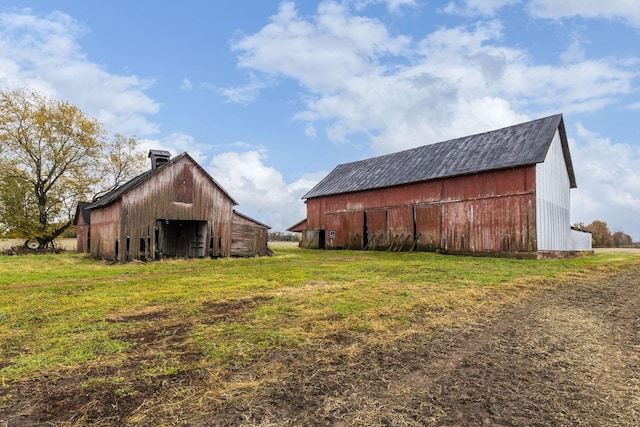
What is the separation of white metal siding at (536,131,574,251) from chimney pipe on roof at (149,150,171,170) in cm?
2808

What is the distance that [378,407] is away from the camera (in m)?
4.09

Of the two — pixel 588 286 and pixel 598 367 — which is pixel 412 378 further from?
pixel 588 286

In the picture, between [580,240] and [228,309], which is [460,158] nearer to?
[580,240]

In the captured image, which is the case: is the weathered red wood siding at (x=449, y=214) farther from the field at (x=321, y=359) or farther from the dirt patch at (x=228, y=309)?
the dirt patch at (x=228, y=309)

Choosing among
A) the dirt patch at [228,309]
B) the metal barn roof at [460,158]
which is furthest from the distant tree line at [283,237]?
the dirt patch at [228,309]

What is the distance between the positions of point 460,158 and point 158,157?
24.9 metres

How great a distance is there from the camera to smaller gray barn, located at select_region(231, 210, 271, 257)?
28422 mm

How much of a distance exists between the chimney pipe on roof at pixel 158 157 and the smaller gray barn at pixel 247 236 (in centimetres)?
800

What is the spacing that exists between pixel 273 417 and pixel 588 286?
1358 cm

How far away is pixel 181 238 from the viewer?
30.0 metres

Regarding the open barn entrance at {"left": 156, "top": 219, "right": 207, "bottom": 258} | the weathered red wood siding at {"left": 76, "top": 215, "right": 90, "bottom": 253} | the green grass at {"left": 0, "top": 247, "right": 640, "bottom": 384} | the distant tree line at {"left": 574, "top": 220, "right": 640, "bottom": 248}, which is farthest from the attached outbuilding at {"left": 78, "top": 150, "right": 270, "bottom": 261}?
the distant tree line at {"left": 574, "top": 220, "right": 640, "bottom": 248}

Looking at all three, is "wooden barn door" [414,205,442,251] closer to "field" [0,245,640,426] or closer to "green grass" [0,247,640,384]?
"green grass" [0,247,640,384]

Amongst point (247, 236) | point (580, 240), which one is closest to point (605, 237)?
point (580, 240)

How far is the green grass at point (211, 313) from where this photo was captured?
19.1 feet
